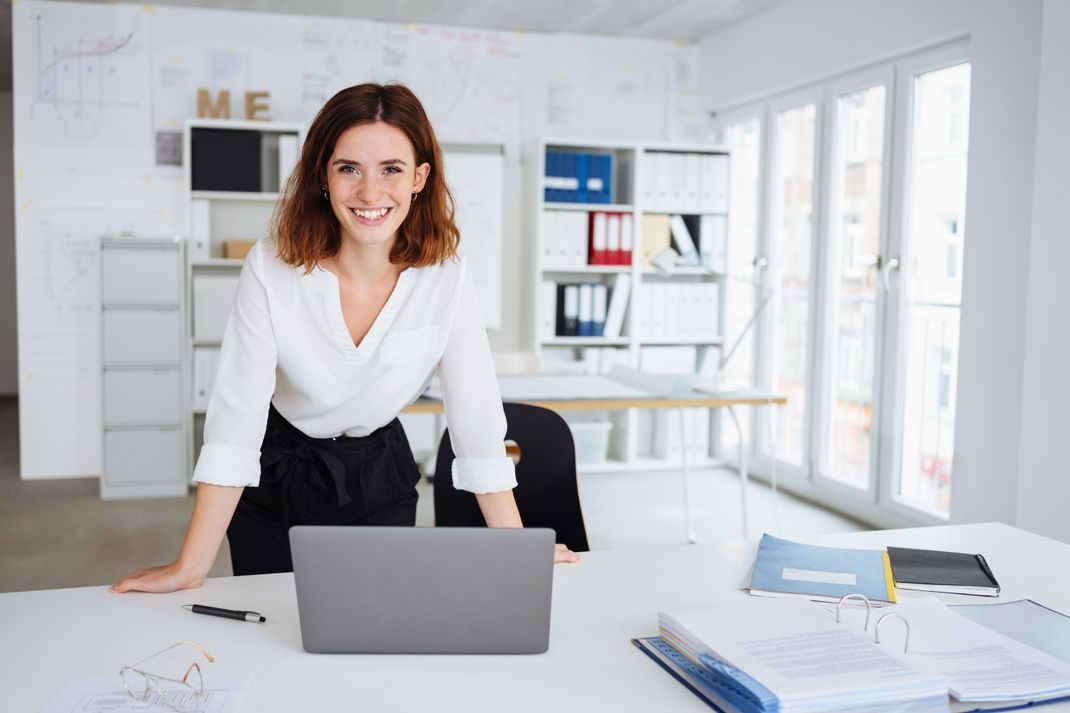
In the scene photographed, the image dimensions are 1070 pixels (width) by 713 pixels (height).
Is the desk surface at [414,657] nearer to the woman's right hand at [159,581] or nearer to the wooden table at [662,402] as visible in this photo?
the woman's right hand at [159,581]

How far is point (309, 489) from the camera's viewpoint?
1.74 m

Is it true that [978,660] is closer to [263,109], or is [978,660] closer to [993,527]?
[993,527]

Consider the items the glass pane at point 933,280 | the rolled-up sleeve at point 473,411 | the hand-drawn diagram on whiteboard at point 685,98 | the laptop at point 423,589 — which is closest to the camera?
the laptop at point 423,589

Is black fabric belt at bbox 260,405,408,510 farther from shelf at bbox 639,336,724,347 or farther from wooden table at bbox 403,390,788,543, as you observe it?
shelf at bbox 639,336,724,347

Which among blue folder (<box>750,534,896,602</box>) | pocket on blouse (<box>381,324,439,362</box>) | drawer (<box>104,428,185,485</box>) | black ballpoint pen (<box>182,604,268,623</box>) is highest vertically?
pocket on blouse (<box>381,324,439,362</box>)

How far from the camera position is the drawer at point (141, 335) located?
481cm

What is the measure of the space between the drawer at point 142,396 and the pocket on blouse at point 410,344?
3.62 metres

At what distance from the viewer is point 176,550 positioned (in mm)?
3941

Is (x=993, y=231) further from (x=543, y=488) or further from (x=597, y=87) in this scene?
(x=597, y=87)

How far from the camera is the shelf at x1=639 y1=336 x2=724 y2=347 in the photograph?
5.75m

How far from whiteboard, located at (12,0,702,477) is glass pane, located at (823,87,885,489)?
1952 millimetres

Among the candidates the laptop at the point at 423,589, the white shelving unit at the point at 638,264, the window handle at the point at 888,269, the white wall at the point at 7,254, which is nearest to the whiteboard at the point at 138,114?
the white shelving unit at the point at 638,264

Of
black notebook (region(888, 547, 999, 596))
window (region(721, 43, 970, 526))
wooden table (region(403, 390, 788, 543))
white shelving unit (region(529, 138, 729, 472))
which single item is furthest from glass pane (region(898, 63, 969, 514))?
black notebook (region(888, 547, 999, 596))

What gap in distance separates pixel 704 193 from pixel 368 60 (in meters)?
2.13
